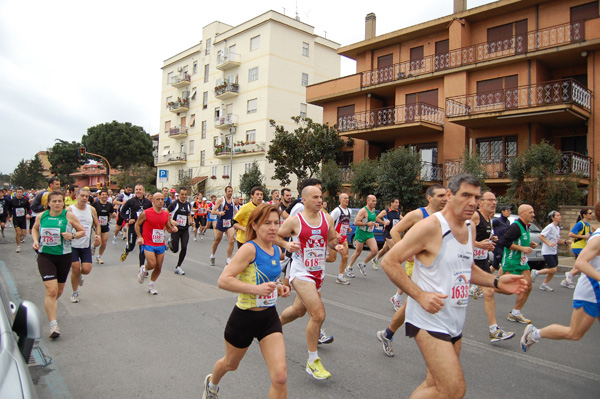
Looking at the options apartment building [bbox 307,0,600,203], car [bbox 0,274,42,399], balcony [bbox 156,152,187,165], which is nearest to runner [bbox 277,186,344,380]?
car [bbox 0,274,42,399]

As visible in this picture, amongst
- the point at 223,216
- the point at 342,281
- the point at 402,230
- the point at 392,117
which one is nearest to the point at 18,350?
the point at 402,230

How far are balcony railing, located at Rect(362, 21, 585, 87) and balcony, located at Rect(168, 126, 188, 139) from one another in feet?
94.9

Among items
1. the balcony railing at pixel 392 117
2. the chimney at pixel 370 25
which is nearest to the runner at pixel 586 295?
the balcony railing at pixel 392 117

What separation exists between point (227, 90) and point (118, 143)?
24216mm

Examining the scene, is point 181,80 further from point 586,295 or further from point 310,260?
point 586,295

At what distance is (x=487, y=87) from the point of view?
924 inches

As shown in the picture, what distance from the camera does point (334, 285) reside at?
9.36 metres

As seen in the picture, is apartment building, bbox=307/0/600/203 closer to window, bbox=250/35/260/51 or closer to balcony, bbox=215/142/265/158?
balcony, bbox=215/142/265/158

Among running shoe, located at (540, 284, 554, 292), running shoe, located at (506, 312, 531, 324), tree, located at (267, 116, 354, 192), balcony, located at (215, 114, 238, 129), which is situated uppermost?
balcony, located at (215, 114, 238, 129)

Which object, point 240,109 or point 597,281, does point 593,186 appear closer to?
point 597,281

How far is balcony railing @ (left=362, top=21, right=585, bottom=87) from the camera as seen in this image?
20.9 meters

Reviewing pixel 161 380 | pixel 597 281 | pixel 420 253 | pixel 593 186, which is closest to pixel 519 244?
pixel 597 281

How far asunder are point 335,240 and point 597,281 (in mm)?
2658

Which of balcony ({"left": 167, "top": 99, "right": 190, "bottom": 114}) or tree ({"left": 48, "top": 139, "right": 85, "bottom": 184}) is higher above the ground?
balcony ({"left": 167, "top": 99, "right": 190, "bottom": 114})
